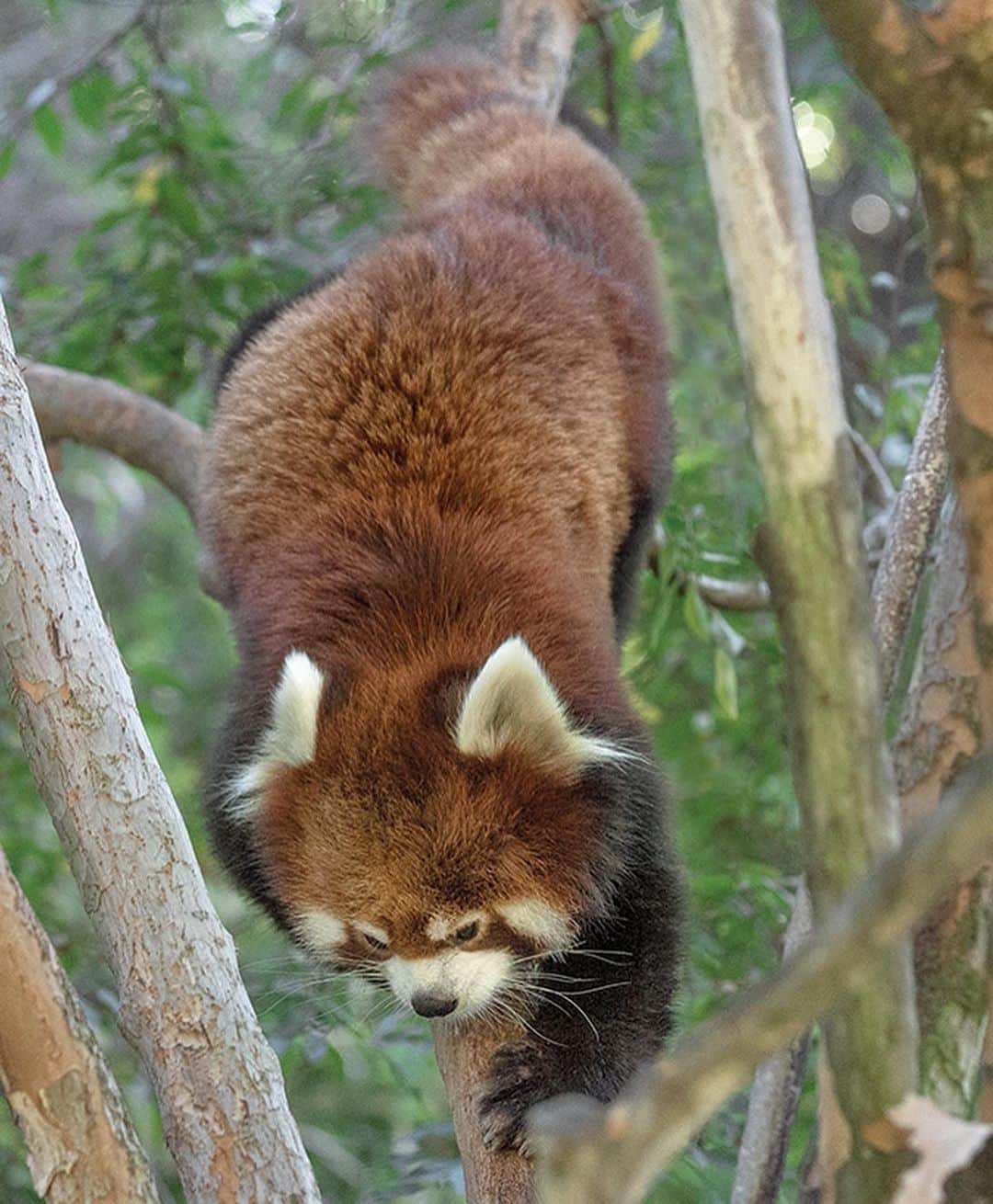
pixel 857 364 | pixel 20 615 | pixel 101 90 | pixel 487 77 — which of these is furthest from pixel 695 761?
pixel 20 615

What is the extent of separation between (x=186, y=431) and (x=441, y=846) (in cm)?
170

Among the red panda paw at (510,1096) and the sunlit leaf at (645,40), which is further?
the sunlit leaf at (645,40)

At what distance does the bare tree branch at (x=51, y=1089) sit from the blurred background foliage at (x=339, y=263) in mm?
1215

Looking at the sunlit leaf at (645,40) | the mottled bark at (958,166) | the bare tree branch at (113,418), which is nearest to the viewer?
the mottled bark at (958,166)

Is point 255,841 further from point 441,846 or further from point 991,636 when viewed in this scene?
point 991,636

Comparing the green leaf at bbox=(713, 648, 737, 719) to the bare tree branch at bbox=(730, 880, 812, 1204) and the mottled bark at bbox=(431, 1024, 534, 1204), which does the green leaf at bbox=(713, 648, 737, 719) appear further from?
the bare tree branch at bbox=(730, 880, 812, 1204)

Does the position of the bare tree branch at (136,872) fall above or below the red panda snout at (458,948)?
above

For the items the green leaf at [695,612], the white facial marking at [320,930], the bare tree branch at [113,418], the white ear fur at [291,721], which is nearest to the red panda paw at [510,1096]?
the white facial marking at [320,930]

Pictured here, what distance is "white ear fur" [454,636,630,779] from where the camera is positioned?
232 centimetres

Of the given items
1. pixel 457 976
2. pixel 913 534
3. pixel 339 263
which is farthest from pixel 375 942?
pixel 339 263

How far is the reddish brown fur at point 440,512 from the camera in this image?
8.00 feet

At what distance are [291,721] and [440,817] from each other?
0.95 ft

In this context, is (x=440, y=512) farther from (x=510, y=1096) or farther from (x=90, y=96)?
(x=90, y=96)

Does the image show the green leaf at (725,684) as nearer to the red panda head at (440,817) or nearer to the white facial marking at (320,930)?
the red panda head at (440,817)
